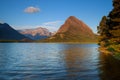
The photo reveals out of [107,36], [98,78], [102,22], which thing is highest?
[102,22]

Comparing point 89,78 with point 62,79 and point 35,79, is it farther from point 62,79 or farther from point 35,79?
point 35,79

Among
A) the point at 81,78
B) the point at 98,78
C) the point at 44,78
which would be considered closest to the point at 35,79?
the point at 44,78

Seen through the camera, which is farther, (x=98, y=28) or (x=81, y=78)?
(x=98, y=28)

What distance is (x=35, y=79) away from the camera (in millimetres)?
27797

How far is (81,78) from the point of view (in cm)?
2823

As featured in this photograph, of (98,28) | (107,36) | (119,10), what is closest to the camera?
(119,10)

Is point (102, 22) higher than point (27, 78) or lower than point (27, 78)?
higher

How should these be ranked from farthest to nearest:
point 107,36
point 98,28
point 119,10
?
1. point 98,28
2. point 107,36
3. point 119,10

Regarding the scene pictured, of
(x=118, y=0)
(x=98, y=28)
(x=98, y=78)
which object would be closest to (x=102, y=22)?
(x=98, y=28)

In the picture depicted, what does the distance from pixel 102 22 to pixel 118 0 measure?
2351 inches

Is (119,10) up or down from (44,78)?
up

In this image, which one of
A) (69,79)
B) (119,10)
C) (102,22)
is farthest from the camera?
(102,22)

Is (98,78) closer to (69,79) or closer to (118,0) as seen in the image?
(69,79)

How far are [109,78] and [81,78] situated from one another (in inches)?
134
